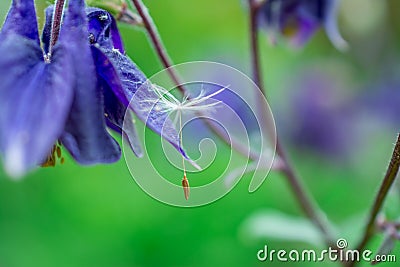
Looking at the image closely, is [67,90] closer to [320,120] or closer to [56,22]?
[56,22]

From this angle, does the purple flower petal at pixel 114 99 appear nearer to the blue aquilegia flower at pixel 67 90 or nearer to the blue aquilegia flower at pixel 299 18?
the blue aquilegia flower at pixel 67 90

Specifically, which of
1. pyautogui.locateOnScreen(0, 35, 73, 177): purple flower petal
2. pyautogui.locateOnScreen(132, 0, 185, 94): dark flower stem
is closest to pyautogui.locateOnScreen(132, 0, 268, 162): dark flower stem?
pyautogui.locateOnScreen(132, 0, 185, 94): dark flower stem

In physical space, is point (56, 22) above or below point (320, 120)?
above

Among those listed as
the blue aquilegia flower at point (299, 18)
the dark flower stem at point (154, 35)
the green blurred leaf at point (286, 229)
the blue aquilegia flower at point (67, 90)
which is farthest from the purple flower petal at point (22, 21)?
the green blurred leaf at point (286, 229)

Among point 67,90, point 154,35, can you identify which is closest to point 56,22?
point 67,90

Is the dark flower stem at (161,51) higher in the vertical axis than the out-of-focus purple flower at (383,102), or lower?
higher
